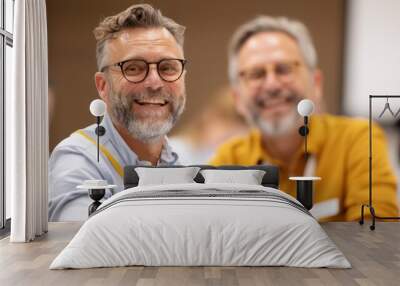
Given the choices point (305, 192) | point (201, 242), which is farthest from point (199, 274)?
point (305, 192)

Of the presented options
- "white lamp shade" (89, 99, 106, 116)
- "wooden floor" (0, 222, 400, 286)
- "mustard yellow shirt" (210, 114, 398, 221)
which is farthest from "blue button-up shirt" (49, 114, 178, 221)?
"wooden floor" (0, 222, 400, 286)

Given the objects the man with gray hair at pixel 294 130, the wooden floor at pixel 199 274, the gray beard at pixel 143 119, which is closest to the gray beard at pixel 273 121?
the man with gray hair at pixel 294 130

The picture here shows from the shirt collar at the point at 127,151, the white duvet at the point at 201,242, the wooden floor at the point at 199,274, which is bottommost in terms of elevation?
the wooden floor at the point at 199,274

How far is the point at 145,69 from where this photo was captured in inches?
304

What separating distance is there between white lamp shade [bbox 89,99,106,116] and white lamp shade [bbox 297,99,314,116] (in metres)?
2.44

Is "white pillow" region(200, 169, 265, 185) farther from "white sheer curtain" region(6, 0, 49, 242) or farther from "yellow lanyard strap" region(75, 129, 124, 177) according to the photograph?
"white sheer curtain" region(6, 0, 49, 242)

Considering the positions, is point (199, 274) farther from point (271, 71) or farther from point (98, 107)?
point (271, 71)

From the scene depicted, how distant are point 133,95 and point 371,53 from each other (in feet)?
10.4

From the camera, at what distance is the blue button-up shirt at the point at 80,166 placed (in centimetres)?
757

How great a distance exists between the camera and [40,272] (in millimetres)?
4555

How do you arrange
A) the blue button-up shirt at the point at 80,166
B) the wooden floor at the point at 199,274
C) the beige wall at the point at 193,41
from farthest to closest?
1. the beige wall at the point at 193,41
2. the blue button-up shirt at the point at 80,166
3. the wooden floor at the point at 199,274

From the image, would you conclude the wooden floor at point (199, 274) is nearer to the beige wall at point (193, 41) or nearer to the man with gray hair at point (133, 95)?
the man with gray hair at point (133, 95)

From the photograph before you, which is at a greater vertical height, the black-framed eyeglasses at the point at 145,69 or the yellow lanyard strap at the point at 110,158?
the black-framed eyeglasses at the point at 145,69

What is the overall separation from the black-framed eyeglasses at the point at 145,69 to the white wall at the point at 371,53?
2.22 meters
